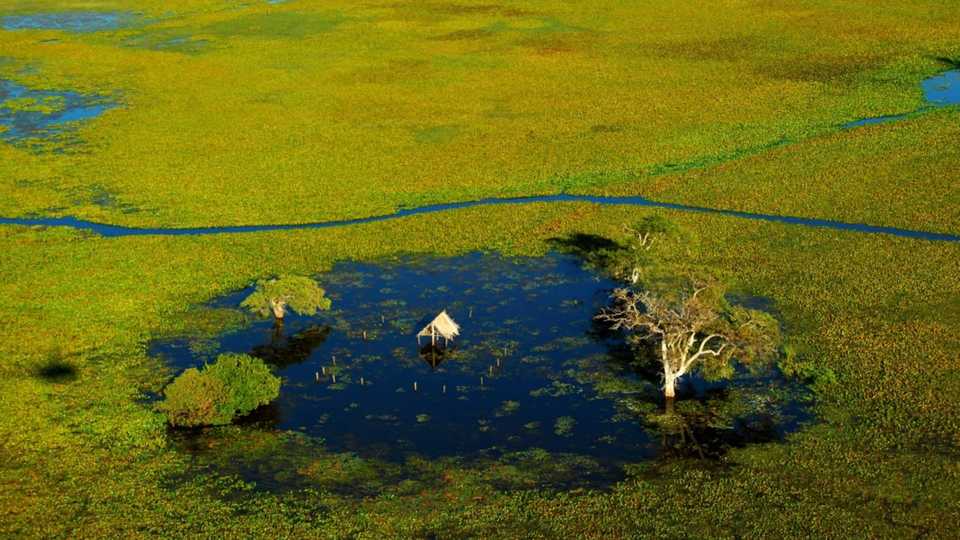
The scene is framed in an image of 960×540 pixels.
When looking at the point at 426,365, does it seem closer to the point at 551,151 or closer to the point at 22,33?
the point at 551,151

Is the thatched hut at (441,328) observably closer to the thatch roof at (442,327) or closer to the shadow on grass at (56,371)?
the thatch roof at (442,327)

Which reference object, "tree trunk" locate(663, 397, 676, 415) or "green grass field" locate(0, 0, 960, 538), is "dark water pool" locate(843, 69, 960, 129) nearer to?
"green grass field" locate(0, 0, 960, 538)

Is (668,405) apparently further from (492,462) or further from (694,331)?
(492,462)

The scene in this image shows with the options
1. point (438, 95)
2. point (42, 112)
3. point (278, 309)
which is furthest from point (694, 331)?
point (42, 112)

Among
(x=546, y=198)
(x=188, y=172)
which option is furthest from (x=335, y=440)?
(x=188, y=172)

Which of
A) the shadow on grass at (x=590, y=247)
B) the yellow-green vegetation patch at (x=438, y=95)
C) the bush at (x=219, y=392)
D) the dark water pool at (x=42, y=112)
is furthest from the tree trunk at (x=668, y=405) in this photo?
the dark water pool at (x=42, y=112)

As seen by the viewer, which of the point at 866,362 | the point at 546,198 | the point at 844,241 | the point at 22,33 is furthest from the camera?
the point at 22,33
